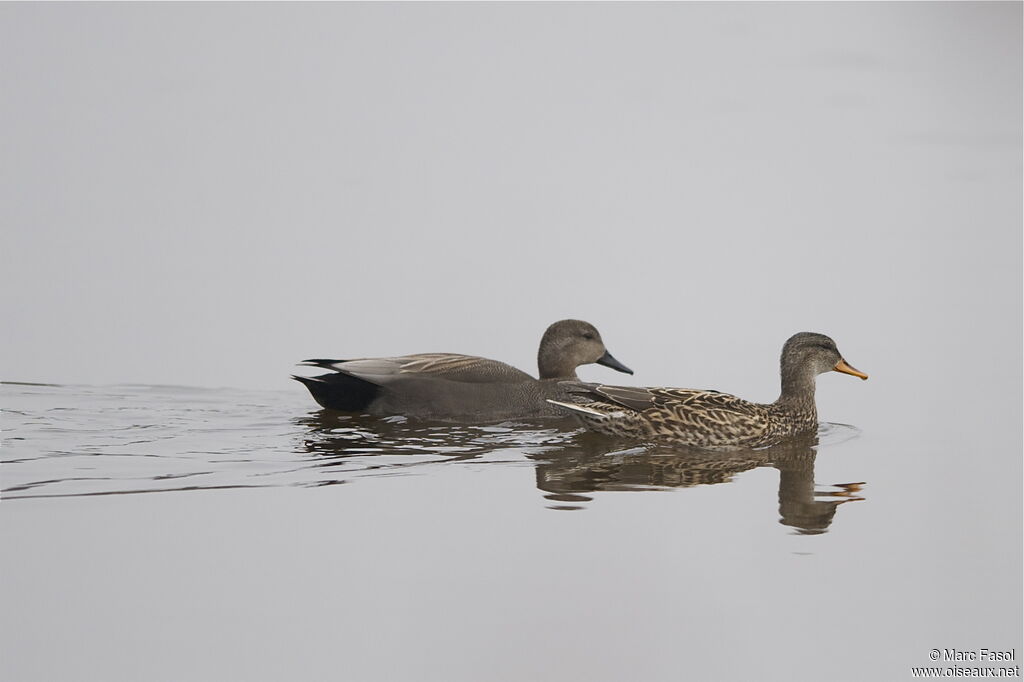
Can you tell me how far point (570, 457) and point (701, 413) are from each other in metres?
0.97

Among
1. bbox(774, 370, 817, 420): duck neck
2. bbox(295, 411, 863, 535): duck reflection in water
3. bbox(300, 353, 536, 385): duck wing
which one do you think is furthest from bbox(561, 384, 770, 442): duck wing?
bbox(300, 353, 536, 385): duck wing

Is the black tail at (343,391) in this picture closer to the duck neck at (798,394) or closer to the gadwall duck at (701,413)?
the gadwall duck at (701,413)

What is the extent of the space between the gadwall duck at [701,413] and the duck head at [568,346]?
0.86 m

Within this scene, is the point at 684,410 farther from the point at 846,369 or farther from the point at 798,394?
the point at 846,369

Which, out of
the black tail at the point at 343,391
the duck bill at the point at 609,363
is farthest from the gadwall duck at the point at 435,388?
the duck bill at the point at 609,363

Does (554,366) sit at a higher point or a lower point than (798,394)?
higher

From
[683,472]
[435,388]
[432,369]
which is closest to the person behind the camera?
[683,472]

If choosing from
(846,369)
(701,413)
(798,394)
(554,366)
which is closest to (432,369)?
(554,366)

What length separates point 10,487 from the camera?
6930 millimetres

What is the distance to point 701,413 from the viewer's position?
28.4ft

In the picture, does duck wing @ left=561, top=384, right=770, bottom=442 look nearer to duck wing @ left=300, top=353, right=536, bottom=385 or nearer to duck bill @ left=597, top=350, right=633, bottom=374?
duck wing @ left=300, top=353, right=536, bottom=385

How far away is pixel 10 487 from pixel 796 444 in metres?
4.31

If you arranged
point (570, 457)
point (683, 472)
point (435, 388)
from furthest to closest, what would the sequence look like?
point (435, 388)
point (570, 457)
point (683, 472)

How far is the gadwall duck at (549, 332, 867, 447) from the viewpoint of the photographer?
28.3ft
